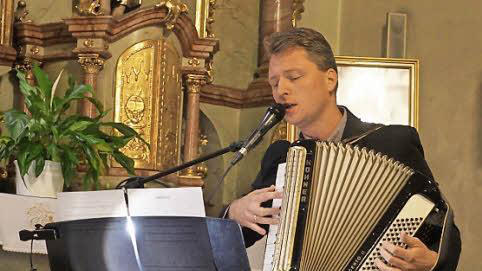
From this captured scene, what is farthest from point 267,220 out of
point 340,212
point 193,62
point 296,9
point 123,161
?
point 296,9

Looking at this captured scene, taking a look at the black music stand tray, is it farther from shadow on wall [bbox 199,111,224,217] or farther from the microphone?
→ shadow on wall [bbox 199,111,224,217]

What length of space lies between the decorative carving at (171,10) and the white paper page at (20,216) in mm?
1599

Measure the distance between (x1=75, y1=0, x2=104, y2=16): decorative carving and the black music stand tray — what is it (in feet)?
9.40

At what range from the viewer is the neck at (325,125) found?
10.2 ft

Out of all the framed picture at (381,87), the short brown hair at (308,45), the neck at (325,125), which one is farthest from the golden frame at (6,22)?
the neck at (325,125)

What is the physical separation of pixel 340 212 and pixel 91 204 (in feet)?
3.46

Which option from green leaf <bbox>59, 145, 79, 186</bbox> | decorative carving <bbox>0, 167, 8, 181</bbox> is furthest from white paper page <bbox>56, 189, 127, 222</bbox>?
decorative carving <bbox>0, 167, 8, 181</bbox>

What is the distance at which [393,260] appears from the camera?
252cm

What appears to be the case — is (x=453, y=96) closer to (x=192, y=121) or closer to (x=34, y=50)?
(x=192, y=121)

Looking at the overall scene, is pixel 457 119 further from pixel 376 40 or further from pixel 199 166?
pixel 199 166

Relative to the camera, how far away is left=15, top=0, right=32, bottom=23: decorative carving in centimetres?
566

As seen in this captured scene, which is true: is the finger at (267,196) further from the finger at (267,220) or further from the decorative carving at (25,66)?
the decorative carving at (25,66)

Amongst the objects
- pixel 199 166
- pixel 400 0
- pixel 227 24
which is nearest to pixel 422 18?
pixel 400 0

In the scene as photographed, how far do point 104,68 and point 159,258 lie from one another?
9.91ft
